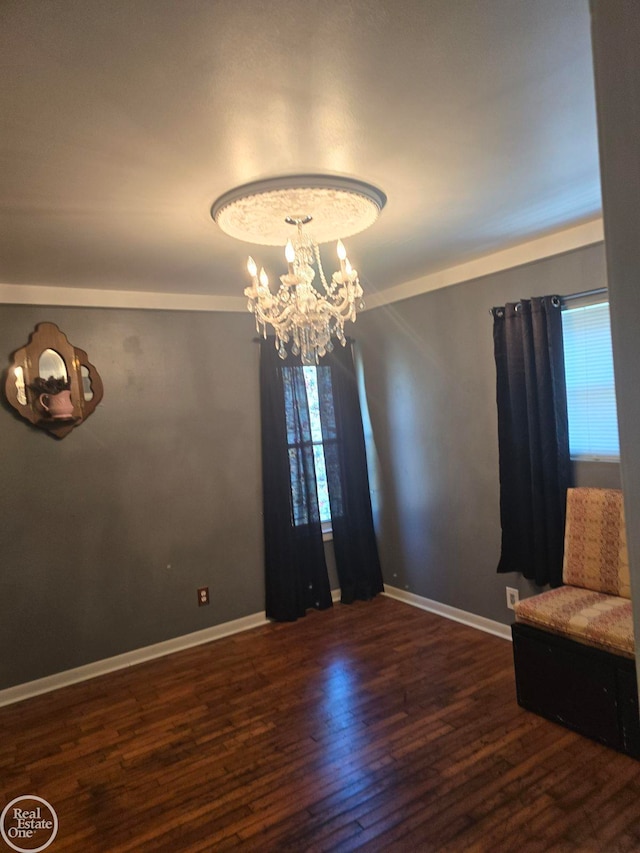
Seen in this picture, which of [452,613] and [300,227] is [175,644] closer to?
[452,613]

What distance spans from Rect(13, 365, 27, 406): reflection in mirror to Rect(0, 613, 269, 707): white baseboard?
1641 millimetres

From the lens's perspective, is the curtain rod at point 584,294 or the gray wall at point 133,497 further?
the gray wall at point 133,497

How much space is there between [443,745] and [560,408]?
1763 millimetres

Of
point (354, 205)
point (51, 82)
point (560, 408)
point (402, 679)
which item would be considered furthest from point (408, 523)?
point (51, 82)

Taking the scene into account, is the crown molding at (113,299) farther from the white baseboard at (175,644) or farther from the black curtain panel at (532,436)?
the white baseboard at (175,644)

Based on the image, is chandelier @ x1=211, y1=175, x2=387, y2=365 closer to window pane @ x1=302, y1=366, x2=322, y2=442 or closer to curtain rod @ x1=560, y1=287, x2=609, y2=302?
curtain rod @ x1=560, y1=287, x2=609, y2=302

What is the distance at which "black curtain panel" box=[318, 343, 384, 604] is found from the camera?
4316 millimetres

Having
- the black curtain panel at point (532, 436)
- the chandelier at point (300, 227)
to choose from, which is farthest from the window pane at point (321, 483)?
the chandelier at point (300, 227)

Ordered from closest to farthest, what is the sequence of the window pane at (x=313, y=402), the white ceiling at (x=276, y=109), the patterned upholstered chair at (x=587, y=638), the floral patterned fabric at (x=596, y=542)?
the white ceiling at (x=276, y=109) → the patterned upholstered chair at (x=587, y=638) → the floral patterned fabric at (x=596, y=542) → the window pane at (x=313, y=402)

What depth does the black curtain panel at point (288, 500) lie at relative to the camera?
159 inches

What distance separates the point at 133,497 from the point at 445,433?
2.11 metres

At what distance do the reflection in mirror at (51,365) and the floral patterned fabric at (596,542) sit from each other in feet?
9.83

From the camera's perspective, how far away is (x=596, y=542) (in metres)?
2.83

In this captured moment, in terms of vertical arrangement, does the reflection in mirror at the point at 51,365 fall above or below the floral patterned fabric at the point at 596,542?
above
